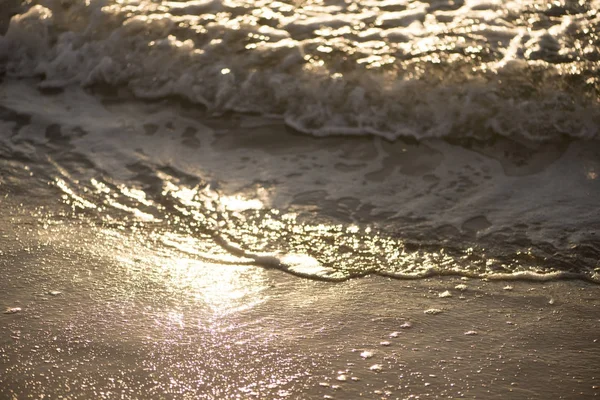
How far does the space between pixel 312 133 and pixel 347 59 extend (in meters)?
0.66

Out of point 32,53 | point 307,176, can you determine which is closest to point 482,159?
point 307,176

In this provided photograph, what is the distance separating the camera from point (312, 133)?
4324 millimetres

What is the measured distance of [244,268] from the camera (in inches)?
118

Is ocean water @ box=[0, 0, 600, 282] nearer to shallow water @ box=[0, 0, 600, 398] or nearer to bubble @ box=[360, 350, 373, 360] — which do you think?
shallow water @ box=[0, 0, 600, 398]

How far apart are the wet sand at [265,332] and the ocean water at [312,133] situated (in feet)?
0.44

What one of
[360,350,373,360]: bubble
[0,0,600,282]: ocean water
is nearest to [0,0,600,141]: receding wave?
[0,0,600,282]: ocean water

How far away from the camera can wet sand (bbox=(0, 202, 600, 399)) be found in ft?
7.49

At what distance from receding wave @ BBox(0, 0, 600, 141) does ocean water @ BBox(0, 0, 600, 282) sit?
0.01 m

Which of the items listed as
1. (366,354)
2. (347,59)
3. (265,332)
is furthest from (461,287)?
(347,59)

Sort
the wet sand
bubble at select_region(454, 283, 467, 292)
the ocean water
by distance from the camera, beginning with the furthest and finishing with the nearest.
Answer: the ocean water → bubble at select_region(454, 283, 467, 292) → the wet sand

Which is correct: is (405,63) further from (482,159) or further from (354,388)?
(354,388)

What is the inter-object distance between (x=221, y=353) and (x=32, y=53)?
3.71 meters

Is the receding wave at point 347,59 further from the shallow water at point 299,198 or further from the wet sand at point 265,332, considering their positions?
the wet sand at point 265,332

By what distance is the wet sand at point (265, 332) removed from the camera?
7.49 feet
